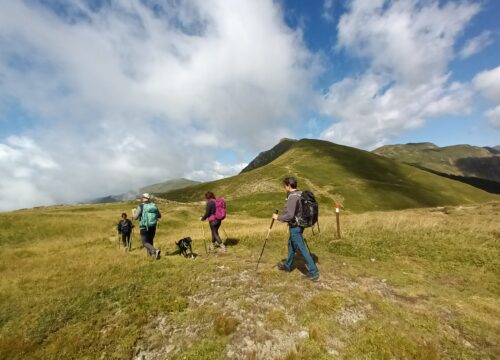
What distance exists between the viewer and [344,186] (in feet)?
393

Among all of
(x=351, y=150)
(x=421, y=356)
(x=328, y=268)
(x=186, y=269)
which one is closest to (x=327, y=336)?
(x=421, y=356)

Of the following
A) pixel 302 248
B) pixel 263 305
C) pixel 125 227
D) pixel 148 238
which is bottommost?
pixel 263 305

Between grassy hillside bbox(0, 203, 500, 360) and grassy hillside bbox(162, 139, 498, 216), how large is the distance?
6715cm

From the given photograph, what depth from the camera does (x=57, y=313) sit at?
10531 millimetres

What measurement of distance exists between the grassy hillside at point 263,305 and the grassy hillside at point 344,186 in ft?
220

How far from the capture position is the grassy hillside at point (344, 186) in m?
104

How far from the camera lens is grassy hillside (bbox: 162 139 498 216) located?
103562 mm

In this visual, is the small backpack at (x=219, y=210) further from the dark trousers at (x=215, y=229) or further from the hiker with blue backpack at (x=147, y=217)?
the hiker with blue backpack at (x=147, y=217)

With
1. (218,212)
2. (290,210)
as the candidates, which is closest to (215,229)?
(218,212)

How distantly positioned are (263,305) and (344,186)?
380 ft

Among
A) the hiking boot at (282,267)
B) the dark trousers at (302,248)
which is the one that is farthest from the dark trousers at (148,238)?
the dark trousers at (302,248)

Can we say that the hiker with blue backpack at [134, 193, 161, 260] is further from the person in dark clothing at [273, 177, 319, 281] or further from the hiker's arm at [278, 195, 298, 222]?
the hiker's arm at [278, 195, 298, 222]

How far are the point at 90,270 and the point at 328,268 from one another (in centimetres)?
1230

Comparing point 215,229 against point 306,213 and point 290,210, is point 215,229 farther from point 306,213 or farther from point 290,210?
point 306,213
